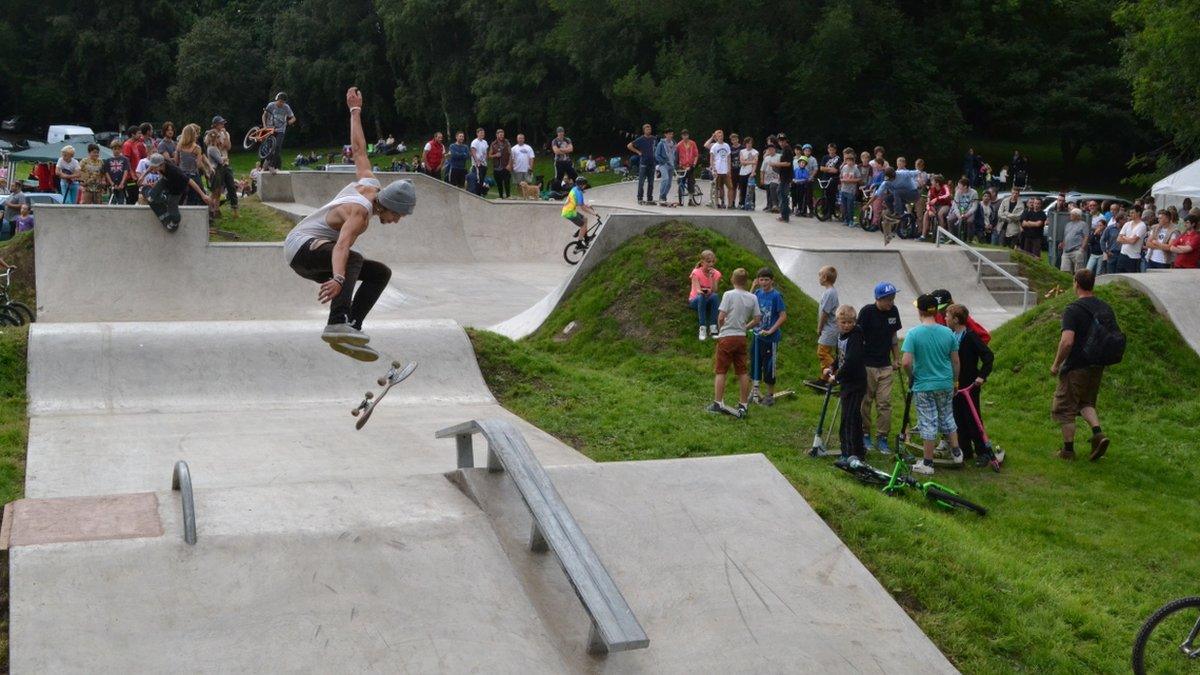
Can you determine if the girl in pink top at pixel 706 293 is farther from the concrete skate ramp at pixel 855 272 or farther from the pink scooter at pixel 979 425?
the concrete skate ramp at pixel 855 272

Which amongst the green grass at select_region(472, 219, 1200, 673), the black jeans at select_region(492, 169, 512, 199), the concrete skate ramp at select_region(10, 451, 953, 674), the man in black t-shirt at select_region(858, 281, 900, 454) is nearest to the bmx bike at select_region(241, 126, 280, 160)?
the black jeans at select_region(492, 169, 512, 199)

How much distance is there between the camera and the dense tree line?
40375 mm

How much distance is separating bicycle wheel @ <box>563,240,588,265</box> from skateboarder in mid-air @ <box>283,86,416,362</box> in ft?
48.7

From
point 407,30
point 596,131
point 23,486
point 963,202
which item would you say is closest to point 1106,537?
point 23,486

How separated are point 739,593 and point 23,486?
4.87 meters

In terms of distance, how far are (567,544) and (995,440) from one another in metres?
6.98

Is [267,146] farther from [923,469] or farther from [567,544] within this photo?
[567,544]

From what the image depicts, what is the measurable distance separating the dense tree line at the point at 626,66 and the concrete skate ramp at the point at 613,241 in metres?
20.5

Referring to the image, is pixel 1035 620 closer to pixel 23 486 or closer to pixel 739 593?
pixel 739 593

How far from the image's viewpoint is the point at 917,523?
7.86 meters

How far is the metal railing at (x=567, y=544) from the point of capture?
5.57 meters

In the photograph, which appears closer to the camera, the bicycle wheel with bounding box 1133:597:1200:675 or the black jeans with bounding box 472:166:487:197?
the bicycle wheel with bounding box 1133:597:1200:675

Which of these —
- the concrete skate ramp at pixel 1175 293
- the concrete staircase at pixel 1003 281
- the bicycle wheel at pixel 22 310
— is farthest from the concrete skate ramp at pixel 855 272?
the bicycle wheel at pixel 22 310

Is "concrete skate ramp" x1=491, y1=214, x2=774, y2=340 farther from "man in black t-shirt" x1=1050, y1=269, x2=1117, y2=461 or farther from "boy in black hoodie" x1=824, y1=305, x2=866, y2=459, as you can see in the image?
"boy in black hoodie" x1=824, y1=305, x2=866, y2=459
